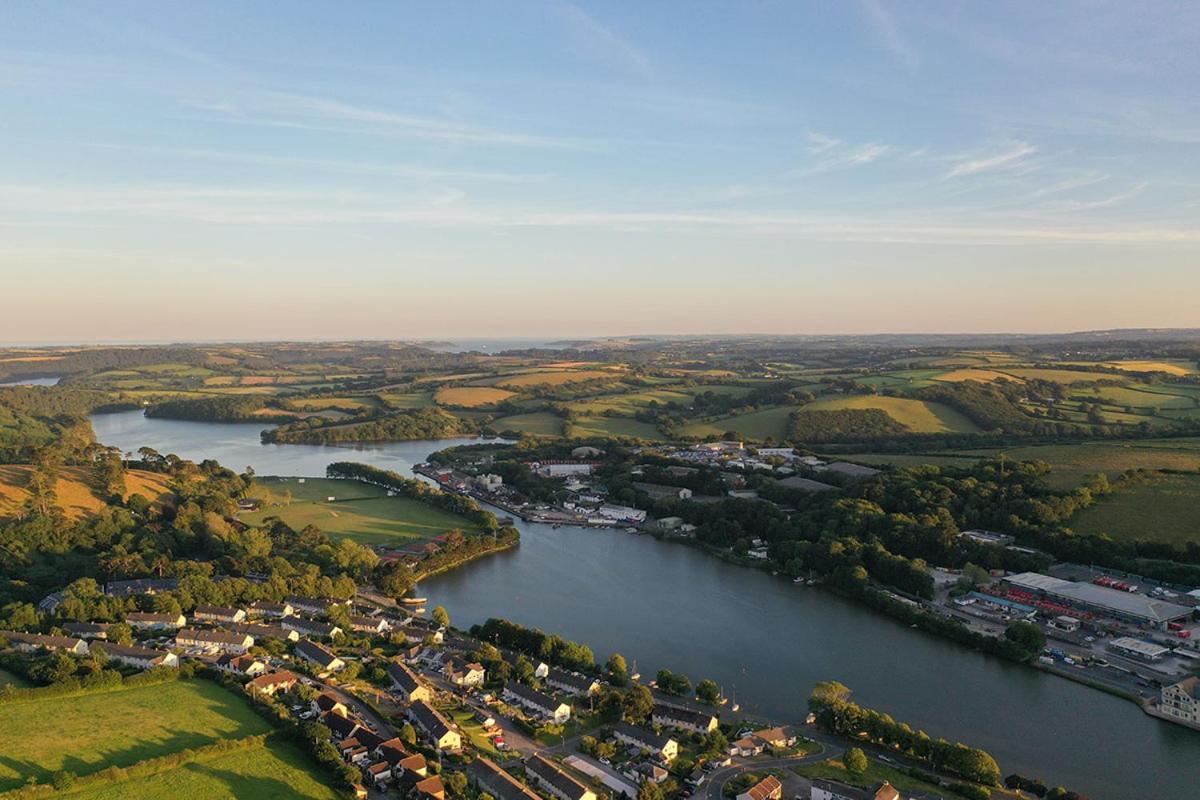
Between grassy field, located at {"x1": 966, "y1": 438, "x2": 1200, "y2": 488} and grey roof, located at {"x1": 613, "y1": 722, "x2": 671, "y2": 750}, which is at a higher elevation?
grassy field, located at {"x1": 966, "y1": 438, "x2": 1200, "y2": 488}

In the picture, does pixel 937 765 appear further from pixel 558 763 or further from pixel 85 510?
pixel 85 510

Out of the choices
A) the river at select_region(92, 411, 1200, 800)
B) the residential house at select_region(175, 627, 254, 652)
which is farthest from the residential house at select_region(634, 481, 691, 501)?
the residential house at select_region(175, 627, 254, 652)

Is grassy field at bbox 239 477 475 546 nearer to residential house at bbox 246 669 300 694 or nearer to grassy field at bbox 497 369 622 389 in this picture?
residential house at bbox 246 669 300 694

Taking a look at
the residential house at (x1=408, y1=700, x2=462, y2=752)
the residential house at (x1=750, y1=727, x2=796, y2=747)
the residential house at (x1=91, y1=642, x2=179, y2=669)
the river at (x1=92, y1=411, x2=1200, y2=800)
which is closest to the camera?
the residential house at (x1=408, y1=700, x2=462, y2=752)

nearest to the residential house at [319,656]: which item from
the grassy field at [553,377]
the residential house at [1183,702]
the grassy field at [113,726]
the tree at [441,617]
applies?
the grassy field at [113,726]

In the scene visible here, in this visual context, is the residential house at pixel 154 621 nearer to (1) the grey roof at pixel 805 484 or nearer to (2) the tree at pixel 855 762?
(2) the tree at pixel 855 762

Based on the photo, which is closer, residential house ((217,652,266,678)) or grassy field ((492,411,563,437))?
residential house ((217,652,266,678))

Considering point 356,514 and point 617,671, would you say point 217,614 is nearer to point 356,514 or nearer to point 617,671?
point 617,671
